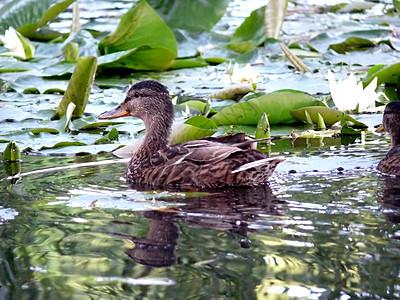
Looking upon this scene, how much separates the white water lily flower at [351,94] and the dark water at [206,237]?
1.12 metres

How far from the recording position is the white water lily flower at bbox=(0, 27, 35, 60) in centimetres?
1038

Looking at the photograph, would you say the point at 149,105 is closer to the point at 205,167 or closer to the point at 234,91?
the point at 205,167

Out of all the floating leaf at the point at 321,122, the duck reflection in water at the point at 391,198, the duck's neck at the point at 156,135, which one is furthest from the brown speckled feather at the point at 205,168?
the floating leaf at the point at 321,122

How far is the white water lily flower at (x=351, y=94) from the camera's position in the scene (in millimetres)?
7594

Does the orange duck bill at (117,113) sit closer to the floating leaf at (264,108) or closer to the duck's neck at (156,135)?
the duck's neck at (156,135)

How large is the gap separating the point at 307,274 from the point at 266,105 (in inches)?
147

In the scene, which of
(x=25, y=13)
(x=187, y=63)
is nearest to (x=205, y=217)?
(x=187, y=63)

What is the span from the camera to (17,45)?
1063cm

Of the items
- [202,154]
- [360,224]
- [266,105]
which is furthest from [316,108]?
[360,224]

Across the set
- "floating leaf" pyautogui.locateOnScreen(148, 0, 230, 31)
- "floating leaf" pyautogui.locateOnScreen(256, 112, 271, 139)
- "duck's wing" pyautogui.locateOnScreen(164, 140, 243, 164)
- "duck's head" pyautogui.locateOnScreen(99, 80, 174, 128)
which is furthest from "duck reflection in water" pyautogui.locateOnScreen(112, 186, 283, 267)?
"floating leaf" pyautogui.locateOnScreen(148, 0, 230, 31)

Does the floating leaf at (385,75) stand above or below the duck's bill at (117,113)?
below

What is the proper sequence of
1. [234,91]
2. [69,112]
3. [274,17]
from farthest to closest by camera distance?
[274,17]
[234,91]
[69,112]

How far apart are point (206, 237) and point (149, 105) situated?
260 centimetres

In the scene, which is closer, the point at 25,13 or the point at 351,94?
the point at 351,94
